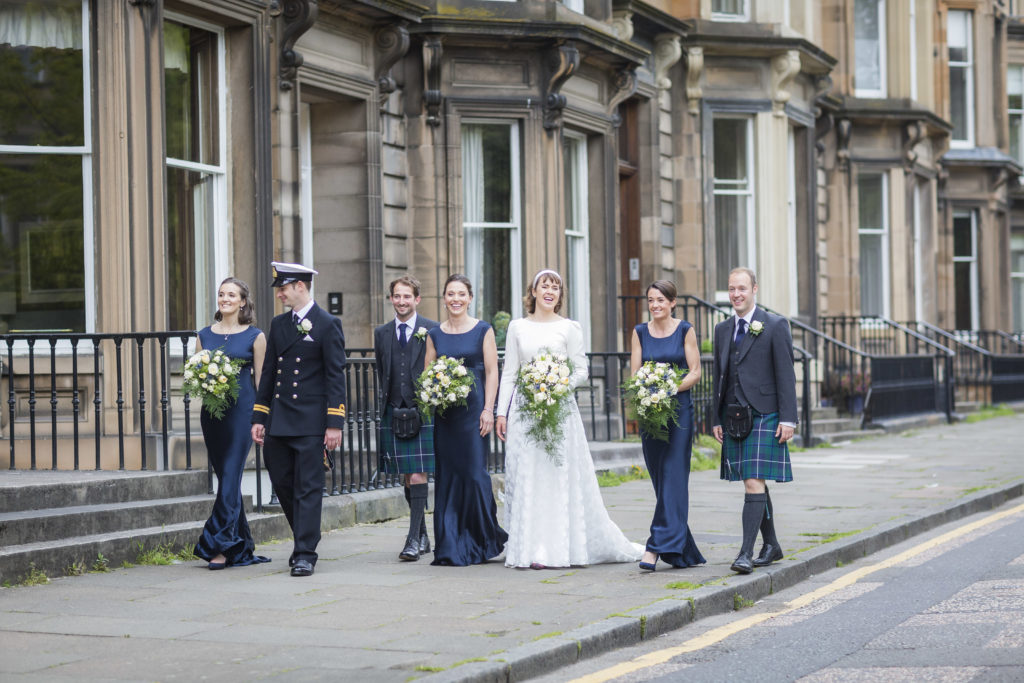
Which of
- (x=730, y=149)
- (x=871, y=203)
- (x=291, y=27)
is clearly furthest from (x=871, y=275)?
(x=291, y=27)

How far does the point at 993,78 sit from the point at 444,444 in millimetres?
25796

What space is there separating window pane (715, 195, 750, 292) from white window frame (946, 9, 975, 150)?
37.6 feet

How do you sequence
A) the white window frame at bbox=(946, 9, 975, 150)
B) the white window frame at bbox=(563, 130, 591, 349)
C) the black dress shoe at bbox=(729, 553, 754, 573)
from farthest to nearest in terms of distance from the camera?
the white window frame at bbox=(946, 9, 975, 150), the white window frame at bbox=(563, 130, 591, 349), the black dress shoe at bbox=(729, 553, 754, 573)

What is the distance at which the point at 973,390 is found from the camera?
28375mm

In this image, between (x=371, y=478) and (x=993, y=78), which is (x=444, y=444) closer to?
(x=371, y=478)

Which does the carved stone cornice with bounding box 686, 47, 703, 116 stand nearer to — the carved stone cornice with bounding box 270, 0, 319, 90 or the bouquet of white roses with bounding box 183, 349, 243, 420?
the carved stone cornice with bounding box 270, 0, 319, 90

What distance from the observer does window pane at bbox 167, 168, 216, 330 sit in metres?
12.2

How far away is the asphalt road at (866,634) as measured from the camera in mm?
6402

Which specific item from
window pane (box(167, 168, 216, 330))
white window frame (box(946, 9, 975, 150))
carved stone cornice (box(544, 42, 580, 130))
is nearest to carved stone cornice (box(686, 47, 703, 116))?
carved stone cornice (box(544, 42, 580, 130))

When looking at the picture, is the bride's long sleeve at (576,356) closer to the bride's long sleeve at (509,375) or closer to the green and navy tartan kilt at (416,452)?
the bride's long sleeve at (509,375)

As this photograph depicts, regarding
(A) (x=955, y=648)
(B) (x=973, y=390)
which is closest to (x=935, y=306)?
(B) (x=973, y=390)

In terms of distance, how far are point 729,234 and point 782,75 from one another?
2332 mm

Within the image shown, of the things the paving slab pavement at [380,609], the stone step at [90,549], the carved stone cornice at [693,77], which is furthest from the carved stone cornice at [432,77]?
the stone step at [90,549]

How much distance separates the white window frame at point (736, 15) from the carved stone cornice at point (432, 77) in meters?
7.11
